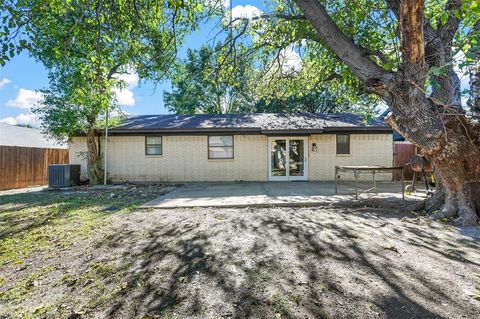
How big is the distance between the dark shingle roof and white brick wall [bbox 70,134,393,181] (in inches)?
23.0

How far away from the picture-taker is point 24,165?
522 inches

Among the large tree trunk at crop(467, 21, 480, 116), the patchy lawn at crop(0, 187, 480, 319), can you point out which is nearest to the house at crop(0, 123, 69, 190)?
the patchy lawn at crop(0, 187, 480, 319)

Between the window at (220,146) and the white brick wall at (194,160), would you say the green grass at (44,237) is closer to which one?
the white brick wall at (194,160)

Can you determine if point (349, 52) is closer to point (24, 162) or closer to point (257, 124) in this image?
point (257, 124)

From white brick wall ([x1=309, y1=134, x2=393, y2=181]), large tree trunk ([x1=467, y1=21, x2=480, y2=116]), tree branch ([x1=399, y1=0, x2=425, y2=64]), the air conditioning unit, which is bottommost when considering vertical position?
the air conditioning unit

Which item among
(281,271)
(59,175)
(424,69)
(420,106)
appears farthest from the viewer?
(59,175)

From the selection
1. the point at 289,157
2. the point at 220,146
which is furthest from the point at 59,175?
the point at 289,157

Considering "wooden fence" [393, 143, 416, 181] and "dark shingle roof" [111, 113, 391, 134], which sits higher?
"dark shingle roof" [111, 113, 391, 134]

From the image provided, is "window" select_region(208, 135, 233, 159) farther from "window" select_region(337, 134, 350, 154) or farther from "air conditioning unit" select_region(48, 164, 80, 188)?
"air conditioning unit" select_region(48, 164, 80, 188)

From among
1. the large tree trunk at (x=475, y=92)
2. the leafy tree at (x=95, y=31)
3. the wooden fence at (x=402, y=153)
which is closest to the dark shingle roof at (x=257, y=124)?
the wooden fence at (x=402, y=153)

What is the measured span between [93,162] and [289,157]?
970cm

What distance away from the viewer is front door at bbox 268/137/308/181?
13148 millimetres

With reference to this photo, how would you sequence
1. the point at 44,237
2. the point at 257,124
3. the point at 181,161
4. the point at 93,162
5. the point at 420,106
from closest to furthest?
the point at 420,106 < the point at 44,237 < the point at 93,162 < the point at 257,124 < the point at 181,161

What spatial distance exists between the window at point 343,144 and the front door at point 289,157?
1688 millimetres
